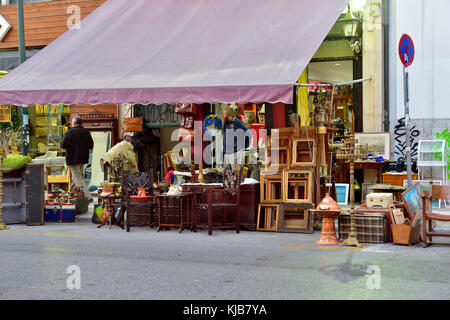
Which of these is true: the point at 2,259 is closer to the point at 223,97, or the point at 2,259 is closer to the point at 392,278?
the point at 223,97

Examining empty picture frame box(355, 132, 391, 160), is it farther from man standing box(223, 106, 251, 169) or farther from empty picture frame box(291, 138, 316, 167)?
empty picture frame box(291, 138, 316, 167)

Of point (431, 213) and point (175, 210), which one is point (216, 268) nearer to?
point (431, 213)

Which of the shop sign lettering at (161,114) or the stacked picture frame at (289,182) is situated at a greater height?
the shop sign lettering at (161,114)

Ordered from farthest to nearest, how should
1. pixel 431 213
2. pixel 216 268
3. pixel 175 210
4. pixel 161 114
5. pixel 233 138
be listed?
pixel 161 114, pixel 233 138, pixel 175 210, pixel 431 213, pixel 216 268

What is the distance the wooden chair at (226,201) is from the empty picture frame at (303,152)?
1.07m

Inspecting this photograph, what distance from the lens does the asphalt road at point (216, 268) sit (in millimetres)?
6586

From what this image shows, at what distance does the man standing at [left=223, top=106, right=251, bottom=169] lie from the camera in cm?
1413

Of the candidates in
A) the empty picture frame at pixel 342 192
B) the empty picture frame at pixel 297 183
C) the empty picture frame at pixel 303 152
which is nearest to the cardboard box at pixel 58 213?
the empty picture frame at pixel 297 183

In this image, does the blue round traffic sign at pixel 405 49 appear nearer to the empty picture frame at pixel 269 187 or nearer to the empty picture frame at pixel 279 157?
the empty picture frame at pixel 279 157

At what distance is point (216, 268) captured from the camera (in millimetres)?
8023

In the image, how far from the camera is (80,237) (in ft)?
37.1

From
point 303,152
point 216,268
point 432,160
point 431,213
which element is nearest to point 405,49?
point 303,152

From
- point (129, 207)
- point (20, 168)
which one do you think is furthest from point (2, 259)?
point (20, 168)

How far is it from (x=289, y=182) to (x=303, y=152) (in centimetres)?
63
